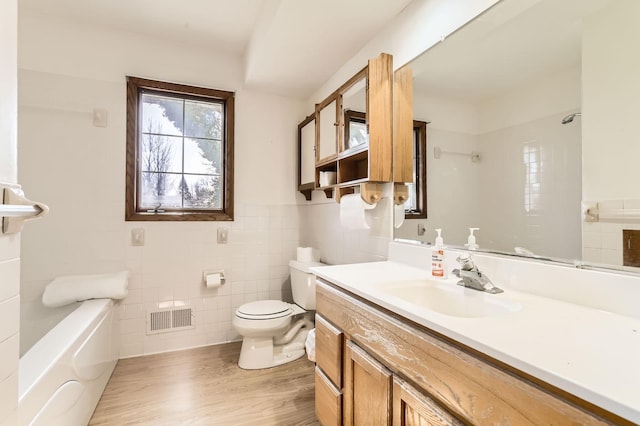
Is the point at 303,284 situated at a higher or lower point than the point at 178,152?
lower

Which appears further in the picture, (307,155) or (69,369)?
(307,155)

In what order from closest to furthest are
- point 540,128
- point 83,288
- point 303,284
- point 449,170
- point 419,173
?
point 540,128 < point 449,170 < point 419,173 < point 83,288 < point 303,284

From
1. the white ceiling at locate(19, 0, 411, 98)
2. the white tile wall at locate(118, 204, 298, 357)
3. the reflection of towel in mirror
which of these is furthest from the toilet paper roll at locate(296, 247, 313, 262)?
the white ceiling at locate(19, 0, 411, 98)

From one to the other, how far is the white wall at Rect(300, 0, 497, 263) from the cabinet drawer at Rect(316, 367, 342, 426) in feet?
2.44

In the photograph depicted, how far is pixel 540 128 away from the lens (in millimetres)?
1039

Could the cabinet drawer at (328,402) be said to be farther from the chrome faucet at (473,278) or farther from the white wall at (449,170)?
the white wall at (449,170)

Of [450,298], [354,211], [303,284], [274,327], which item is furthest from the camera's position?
[303,284]

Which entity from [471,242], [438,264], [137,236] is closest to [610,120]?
[471,242]

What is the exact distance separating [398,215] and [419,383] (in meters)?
0.97

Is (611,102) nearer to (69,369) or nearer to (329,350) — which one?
(329,350)

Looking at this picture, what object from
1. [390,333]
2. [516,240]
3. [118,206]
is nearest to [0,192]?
[390,333]

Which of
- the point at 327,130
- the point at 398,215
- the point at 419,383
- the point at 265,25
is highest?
the point at 265,25

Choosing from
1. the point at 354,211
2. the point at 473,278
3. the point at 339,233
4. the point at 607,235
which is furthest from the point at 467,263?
the point at 339,233

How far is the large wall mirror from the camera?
0.85 m
